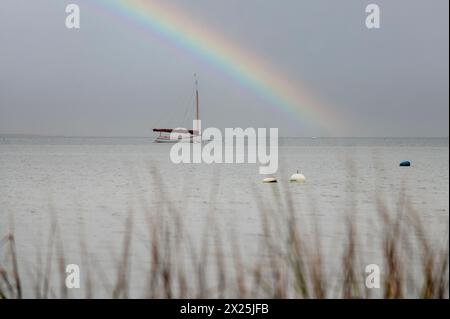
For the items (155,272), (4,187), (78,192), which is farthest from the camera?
(4,187)

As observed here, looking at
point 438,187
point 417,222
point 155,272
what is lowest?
point 438,187

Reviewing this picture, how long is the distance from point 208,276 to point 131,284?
1235 mm

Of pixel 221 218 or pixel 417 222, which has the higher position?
pixel 417 222

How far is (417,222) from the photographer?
11.7 ft

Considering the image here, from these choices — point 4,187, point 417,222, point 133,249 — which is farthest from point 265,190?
point 417,222
